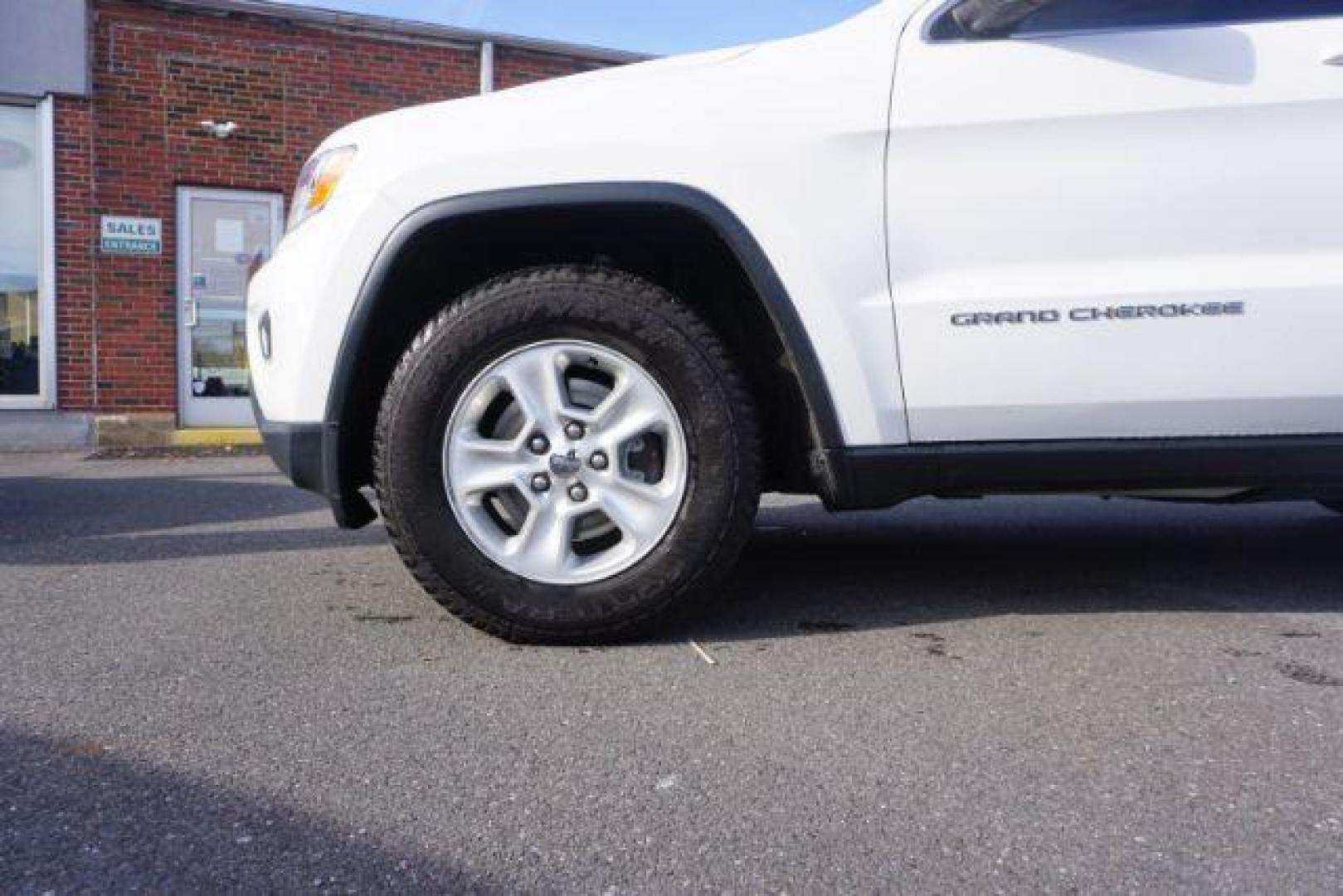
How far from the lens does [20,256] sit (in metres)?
9.38

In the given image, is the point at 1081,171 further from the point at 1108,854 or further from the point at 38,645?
the point at 38,645

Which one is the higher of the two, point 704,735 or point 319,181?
point 319,181

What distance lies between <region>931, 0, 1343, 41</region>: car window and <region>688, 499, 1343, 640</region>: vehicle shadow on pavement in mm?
1547

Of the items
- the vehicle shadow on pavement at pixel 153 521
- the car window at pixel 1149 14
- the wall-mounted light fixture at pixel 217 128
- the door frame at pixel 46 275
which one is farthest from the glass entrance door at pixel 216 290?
the car window at pixel 1149 14

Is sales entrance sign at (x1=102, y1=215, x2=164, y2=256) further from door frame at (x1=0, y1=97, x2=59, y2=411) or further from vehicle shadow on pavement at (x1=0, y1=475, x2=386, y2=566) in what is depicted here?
vehicle shadow on pavement at (x1=0, y1=475, x2=386, y2=566)

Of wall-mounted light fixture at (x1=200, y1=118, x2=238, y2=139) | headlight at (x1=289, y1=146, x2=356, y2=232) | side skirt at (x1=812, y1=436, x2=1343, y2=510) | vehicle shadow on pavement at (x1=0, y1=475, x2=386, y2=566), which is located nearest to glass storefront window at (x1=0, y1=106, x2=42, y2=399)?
wall-mounted light fixture at (x1=200, y1=118, x2=238, y2=139)

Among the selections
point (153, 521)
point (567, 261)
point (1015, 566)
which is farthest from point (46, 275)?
point (1015, 566)

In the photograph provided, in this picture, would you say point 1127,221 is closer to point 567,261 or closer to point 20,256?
point 567,261

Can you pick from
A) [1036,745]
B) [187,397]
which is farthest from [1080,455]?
[187,397]

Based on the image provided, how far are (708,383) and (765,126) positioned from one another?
640 mm

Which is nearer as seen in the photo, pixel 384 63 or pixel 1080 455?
pixel 1080 455

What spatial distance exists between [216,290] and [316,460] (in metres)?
7.71

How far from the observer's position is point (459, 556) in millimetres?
2738

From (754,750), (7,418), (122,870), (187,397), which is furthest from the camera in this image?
(187,397)
